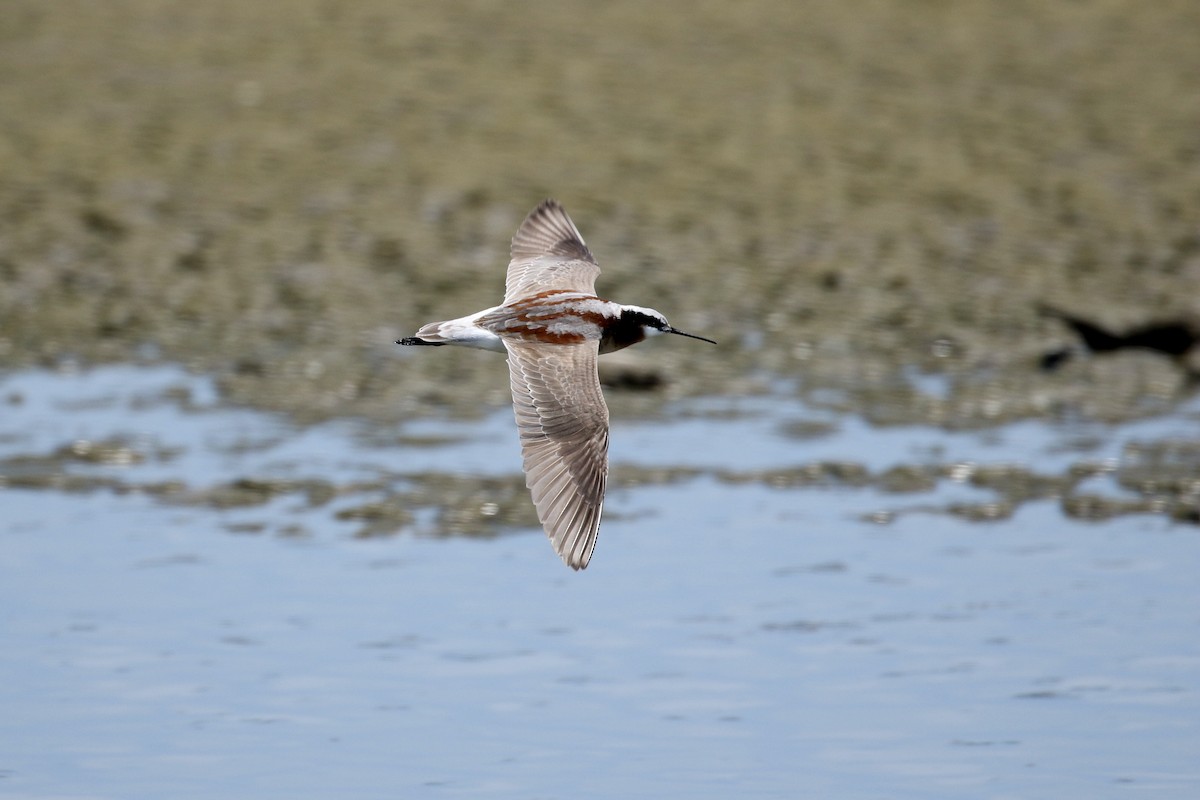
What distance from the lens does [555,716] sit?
7727 millimetres

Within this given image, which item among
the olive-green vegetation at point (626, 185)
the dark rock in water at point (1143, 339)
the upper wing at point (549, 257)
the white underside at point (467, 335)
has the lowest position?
the white underside at point (467, 335)

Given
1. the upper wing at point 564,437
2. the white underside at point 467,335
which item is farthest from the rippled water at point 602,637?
the white underside at point 467,335

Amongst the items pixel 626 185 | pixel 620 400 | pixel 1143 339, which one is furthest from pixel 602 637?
pixel 626 185

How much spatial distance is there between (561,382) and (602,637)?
153 cm

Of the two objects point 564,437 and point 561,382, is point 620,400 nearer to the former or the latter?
point 561,382

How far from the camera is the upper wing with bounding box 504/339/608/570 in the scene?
7055 millimetres

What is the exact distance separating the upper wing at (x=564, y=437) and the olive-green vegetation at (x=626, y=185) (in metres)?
4.36

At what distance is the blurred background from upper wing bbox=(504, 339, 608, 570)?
3.10 feet

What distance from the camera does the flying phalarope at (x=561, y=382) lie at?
712 cm

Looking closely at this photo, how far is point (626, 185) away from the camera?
15.9 metres

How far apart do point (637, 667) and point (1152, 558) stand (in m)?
2.91

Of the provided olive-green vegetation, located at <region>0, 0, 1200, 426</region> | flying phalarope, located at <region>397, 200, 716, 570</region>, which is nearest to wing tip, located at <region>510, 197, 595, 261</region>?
flying phalarope, located at <region>397, 200, 716, 570</region>

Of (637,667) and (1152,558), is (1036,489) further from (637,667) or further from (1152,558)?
(637,667)

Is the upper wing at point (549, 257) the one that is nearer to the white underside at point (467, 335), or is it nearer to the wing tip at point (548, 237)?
the wing tip at point (548, 237)
